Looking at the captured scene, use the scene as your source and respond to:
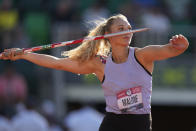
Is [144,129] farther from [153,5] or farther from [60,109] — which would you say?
[153,5]

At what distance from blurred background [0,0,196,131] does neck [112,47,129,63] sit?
15.1 ft

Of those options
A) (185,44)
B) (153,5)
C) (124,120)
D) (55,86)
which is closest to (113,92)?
(124,120)

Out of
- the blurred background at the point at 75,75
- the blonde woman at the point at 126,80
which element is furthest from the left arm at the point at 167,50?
the blurred background at the point at 75,75

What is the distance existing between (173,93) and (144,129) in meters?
6.60

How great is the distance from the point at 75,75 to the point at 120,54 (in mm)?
6343

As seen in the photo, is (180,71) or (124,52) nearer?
(124,52)

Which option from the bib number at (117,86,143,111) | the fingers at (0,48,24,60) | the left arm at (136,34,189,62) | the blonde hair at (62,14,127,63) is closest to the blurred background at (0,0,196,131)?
the blonde hair at (62,14,127,63)

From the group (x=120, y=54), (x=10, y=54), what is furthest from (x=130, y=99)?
(x=10, y=54)

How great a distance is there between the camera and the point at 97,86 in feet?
39.8

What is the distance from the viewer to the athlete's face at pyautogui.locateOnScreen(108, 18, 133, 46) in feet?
18.7

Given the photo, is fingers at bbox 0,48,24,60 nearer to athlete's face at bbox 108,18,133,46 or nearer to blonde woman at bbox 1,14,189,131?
blonde woman at bbox 1,14,189,131

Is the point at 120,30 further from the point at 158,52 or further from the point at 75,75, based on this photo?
the point at 75,75

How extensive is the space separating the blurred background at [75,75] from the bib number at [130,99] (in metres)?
4.72

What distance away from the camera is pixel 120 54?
5766 mm
